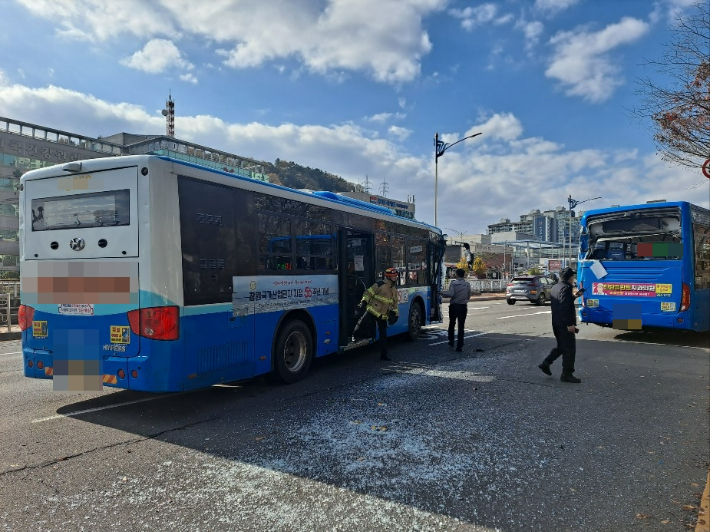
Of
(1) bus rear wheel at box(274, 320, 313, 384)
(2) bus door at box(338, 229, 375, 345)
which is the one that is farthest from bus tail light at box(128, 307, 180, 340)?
(2) bus door at box(338, 229, 375, 345)

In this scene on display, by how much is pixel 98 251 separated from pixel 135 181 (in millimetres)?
950

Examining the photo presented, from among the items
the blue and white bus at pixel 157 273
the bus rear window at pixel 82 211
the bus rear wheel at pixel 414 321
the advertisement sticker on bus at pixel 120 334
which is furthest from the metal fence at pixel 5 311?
the bus rear wheel at pixel 414 321

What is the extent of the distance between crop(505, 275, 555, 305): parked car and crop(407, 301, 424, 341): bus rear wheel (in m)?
16.4

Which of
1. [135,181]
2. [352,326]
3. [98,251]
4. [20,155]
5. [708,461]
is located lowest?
Answer: [708,461]

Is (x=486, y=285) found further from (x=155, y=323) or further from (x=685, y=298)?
(x=155, y=323)

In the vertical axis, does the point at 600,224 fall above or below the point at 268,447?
above

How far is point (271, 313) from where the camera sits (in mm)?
6770

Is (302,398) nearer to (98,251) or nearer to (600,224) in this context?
(98,251)

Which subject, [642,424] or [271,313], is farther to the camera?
[271,313]

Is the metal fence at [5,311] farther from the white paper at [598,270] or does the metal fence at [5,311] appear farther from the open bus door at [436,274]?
the white paper at [598,270]

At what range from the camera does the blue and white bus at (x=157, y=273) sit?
525 centimetres

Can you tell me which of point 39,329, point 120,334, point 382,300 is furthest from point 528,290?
point 39,329

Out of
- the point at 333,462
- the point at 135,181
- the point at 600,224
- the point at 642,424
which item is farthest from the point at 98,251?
the point at 600,224

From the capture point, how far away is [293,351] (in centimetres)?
746
